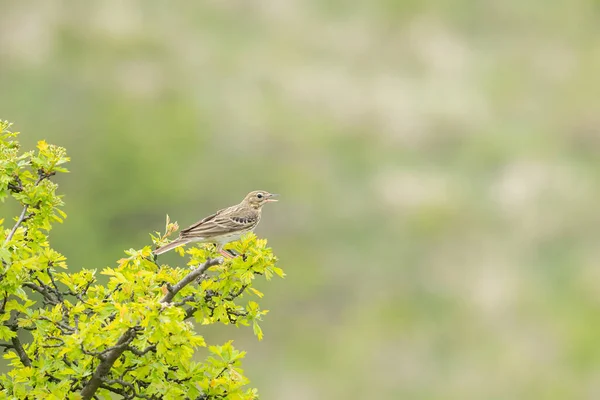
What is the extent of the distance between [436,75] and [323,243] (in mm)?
14208

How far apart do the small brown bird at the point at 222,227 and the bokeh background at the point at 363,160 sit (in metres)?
31.4

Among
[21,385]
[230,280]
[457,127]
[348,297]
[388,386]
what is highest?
[457,127]

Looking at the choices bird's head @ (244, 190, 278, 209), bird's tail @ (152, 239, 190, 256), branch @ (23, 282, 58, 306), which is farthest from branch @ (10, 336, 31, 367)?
bird's head @ (244, 190, 278, 209)

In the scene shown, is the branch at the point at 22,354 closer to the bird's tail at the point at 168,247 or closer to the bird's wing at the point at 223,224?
the bird's tail at the point at 168,247

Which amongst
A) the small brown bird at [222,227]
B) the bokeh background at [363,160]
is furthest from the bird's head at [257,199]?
the bokeh background at [363,160]

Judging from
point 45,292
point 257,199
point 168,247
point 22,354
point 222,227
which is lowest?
point 22,354

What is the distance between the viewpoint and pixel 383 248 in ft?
179

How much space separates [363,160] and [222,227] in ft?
145

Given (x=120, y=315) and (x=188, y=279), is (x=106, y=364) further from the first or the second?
(x=188, y=279)

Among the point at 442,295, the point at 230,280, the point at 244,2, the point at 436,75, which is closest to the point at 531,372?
the point at 442,295

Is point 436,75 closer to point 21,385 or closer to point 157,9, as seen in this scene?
point 157,9

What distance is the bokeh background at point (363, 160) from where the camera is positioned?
50938 mm

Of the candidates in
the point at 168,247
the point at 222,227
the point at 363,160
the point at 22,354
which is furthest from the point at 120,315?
the point at 363,160

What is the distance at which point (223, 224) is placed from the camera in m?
14.7
